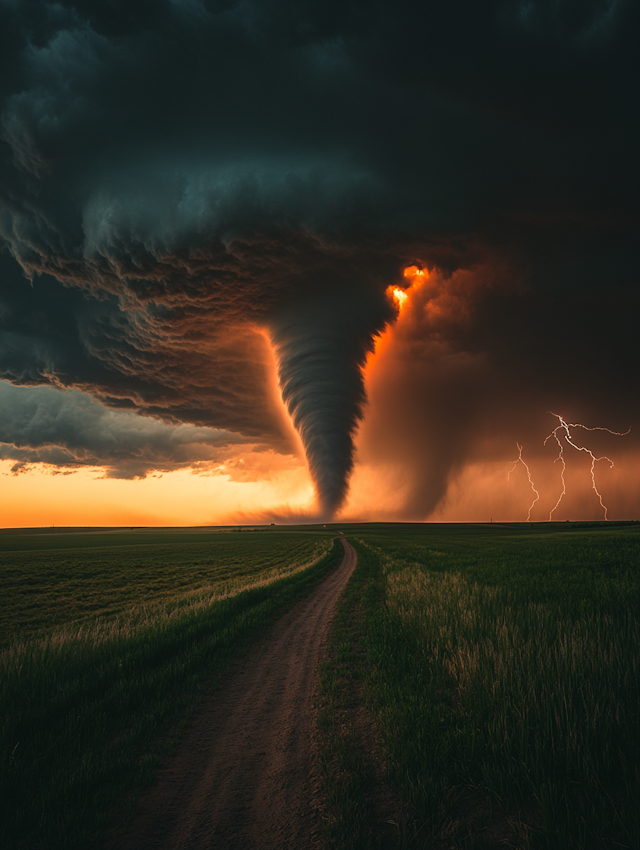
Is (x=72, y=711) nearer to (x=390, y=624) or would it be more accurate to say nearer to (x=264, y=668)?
(x=264, y=668)

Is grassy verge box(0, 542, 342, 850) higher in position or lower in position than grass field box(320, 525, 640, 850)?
lower

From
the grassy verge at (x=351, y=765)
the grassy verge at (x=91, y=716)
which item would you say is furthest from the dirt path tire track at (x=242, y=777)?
the grassy verge at (x=91, y=716)

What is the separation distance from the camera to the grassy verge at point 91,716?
3.80m

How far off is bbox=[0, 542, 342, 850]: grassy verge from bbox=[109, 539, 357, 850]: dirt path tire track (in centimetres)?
36

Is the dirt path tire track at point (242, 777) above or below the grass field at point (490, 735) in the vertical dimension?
below

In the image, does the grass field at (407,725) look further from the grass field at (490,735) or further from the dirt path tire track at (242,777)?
the dirt path tire track at (242,777)

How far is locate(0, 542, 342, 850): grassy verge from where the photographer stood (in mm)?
3803

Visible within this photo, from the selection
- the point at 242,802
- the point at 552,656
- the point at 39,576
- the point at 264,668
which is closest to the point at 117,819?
the point at 242,802

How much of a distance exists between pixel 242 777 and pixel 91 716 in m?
2.92

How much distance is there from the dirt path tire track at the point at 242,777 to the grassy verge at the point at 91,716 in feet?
1.19

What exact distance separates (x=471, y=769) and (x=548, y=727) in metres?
1.12

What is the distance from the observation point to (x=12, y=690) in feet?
20.5

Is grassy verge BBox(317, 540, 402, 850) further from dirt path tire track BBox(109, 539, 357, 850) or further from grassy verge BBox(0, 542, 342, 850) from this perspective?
grassy verge BBox(0, 542, 342, 850)

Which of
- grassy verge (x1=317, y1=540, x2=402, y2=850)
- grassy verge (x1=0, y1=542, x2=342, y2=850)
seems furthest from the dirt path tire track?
grassy verge (x1=0, y1=542, x2=342, y2=850)
